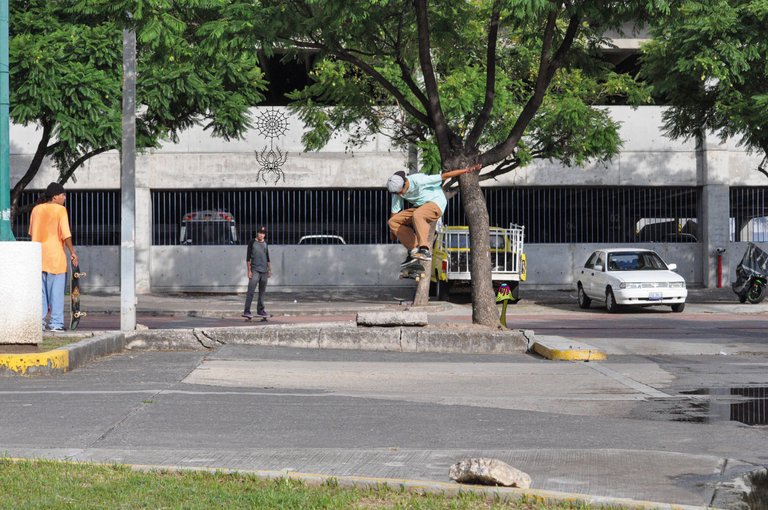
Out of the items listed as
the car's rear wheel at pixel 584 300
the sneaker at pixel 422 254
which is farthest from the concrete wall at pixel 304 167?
the sneaker at pixel 422 254

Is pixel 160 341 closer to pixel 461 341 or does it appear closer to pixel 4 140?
pixel 4 140

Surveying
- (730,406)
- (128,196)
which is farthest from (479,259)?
(730,406)

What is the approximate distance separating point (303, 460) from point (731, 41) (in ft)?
69.5

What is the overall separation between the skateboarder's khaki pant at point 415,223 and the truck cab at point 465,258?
555 inches

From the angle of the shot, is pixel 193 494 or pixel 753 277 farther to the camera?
pixel 753 277

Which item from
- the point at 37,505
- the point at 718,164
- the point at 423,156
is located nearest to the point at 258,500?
the point at 37,505

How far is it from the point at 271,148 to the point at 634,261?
12.7 meters

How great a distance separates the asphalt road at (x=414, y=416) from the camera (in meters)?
6.57

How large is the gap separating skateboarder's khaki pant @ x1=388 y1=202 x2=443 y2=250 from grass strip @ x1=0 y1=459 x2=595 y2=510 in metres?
8.12

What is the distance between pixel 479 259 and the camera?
16.2 meters

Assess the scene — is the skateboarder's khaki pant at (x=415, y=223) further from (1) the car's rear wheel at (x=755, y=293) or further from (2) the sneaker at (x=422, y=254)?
(1) the car's rear wheel at (x=755, y=293)

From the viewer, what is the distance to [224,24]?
15.1 meters

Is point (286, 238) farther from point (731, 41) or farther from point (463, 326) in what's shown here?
point (463, 326)

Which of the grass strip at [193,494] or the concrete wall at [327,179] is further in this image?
the concrete wall at [327,179]
